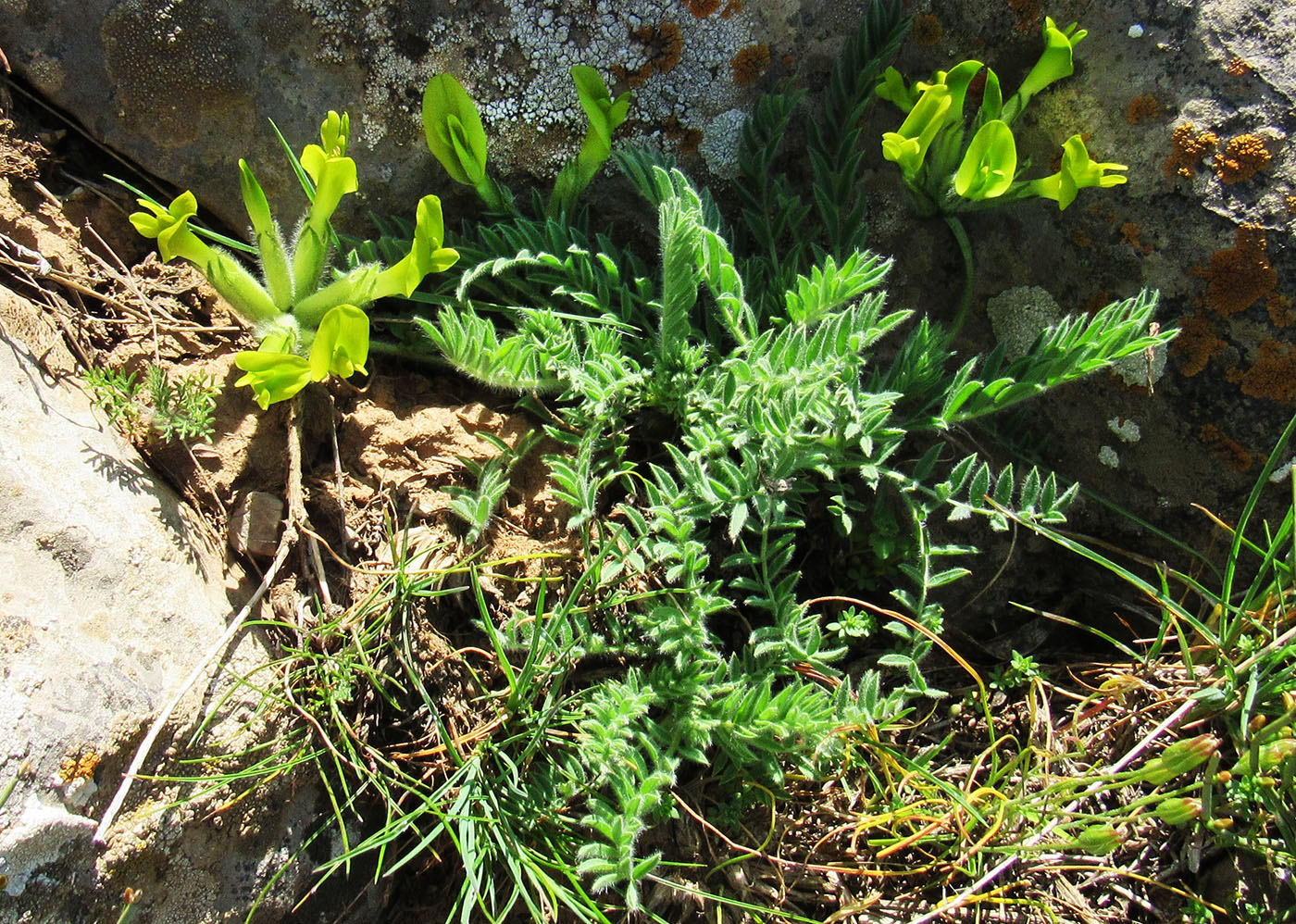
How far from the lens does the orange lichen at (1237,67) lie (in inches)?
90.0

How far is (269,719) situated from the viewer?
205 centimetres

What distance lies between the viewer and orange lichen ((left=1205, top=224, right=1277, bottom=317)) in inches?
90.7

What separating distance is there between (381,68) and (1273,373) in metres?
2.35

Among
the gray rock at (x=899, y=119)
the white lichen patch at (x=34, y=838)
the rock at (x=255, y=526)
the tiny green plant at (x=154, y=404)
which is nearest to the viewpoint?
the white lichen patch at (x=34, y=838)

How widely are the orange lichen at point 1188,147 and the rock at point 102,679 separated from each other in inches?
96.6

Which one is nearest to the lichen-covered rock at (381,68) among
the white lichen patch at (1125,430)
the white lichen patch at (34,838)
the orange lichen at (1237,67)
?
the orange lichen at (1237,67)

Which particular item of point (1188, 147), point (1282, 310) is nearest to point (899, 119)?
point (1188, 147)

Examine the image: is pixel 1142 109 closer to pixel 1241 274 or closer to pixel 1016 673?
pixel 1241 274

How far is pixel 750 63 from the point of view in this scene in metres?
2.47

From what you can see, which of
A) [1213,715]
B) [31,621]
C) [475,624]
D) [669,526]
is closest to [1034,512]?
[1213,715]

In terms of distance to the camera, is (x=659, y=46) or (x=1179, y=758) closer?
(x=1179, y=758)

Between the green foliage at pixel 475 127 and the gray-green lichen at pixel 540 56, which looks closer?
the green foliage at pixel 475 127

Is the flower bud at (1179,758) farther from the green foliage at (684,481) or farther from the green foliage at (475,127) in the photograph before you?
the green foliage at (475,127)

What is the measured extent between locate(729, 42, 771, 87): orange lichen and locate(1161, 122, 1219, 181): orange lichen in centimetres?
102
